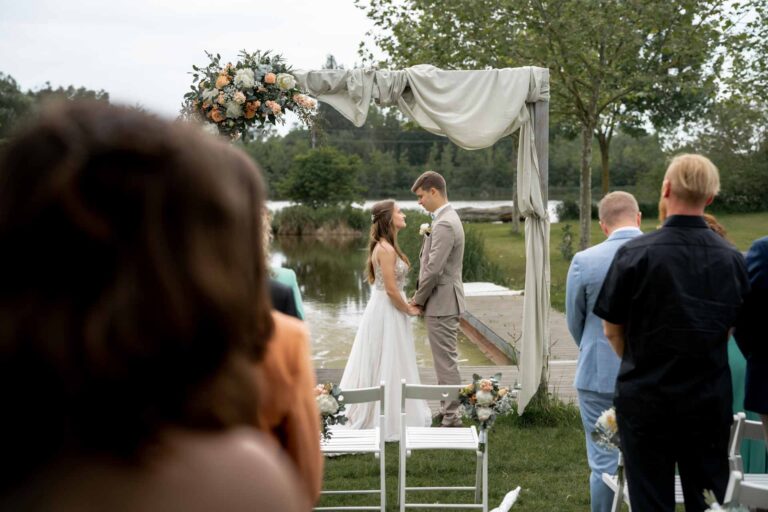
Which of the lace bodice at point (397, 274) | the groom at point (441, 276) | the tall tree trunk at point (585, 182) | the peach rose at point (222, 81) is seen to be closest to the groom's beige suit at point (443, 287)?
the groom at point (441, 276)

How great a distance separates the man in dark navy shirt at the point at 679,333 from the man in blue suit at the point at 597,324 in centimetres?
122

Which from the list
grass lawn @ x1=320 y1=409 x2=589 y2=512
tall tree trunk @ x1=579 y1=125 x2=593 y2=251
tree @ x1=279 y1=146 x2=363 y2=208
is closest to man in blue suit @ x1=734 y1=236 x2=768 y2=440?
grass lawn @ x1=320 y1=409 x2=589 y2=512

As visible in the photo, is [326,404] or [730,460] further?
[326,404]

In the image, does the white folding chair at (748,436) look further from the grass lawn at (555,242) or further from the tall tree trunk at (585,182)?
the tall tree trunk at (585,182)

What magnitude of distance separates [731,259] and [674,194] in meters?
0.38

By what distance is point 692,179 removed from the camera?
391 centimetres

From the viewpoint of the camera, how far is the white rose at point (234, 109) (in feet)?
24.0

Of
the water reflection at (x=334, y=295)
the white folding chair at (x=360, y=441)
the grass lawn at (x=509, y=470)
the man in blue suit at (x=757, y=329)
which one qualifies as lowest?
the water reflection at (x=334, y=295)

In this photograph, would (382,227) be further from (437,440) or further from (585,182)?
(585,182)

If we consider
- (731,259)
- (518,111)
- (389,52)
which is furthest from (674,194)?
(389,52)

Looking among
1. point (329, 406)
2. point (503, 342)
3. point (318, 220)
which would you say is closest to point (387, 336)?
point (329, 406)

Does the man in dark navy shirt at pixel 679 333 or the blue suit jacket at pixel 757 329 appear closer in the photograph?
the man in dark navy shirt at pixel 679 333

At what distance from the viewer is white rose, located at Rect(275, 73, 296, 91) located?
24.4ft

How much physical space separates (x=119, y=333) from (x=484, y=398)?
5189mm
